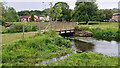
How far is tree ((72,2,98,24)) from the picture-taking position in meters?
31.2

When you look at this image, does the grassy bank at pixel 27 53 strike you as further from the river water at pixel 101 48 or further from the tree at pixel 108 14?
the tree at pixel 108 14

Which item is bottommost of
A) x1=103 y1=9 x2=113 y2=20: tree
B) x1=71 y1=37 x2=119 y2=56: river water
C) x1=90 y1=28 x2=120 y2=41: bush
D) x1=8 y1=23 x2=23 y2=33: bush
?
x1=71 y1=37 x2=119 y2=56: river water

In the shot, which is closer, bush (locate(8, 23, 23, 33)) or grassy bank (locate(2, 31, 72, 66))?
grassy bank (locate(2, 31, 72, 66))

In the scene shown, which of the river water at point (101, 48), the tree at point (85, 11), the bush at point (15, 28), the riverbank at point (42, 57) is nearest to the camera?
the riverbank at point (42, 57)

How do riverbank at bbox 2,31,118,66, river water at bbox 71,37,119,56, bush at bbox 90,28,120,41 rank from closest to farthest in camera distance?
riverbank at bbox 2,31,118,66, river water at bbox 71,37,119,56, bush at bbox 90,28,120,41

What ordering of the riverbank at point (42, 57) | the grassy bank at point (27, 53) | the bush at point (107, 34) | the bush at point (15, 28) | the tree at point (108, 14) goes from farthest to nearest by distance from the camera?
the tree at point (108, 14) → the bush at point (15, 28) → the bush at point (107, 34) → the grassy bank at point (27, 53) → the riverbank at point (42, 57)

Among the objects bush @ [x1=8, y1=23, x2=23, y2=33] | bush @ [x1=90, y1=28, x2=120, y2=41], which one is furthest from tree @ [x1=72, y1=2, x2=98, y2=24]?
bush @ [x1=8, y1=23, x2=23, y2=33]

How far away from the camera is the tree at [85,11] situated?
31.2 metres

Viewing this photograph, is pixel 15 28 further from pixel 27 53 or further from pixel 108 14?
pixel 108 14

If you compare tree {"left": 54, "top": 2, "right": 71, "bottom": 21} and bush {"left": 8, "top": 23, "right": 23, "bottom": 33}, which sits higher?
tree {"left": 54, "top": 2, "right": 71, "bottom": 21}

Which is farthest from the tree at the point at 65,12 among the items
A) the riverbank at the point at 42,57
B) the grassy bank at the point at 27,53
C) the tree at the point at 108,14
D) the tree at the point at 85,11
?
the riverbank at the point at 42,57

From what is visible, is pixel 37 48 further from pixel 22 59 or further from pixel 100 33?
pixel 100 33

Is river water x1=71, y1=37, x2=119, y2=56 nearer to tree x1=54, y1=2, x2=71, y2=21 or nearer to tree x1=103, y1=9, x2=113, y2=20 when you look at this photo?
tree x1=54, y1=2, x2=71, y2=21

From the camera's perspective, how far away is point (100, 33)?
57.8ft
